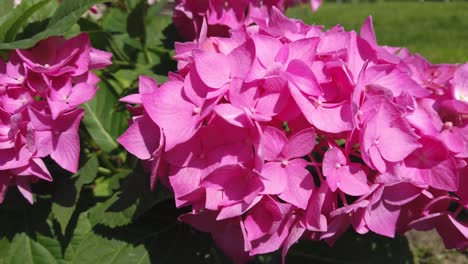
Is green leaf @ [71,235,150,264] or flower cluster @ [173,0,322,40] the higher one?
flower cluster @ [173,0,322,40]

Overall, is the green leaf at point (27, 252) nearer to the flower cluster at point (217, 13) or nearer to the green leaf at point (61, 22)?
the green leaf at point (61, 22)

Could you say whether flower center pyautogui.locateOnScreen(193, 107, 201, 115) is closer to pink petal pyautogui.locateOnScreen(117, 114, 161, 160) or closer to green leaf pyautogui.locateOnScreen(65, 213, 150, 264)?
pink petal pyautogui.locateOnScreen(117, 114, 161, 160)

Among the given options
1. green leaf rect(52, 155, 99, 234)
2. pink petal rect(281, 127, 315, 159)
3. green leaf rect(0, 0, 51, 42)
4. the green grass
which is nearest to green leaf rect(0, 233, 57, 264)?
green leaf rect(52, 155, 99, 234)

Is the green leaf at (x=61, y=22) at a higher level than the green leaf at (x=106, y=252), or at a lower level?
higher

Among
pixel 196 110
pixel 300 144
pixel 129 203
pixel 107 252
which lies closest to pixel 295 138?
pixel 300 144

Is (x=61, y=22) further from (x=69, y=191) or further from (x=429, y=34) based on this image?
(x=429, y=34)

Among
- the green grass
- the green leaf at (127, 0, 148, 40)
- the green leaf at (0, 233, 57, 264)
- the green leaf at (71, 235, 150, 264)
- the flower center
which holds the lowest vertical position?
the green grass

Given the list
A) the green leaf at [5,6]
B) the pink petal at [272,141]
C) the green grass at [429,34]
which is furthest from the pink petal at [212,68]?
the green grass at [429,34]
